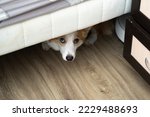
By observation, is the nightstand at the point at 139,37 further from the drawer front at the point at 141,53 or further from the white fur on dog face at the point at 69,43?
the white fur on dog face at the point at 69,43

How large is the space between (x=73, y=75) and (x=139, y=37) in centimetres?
36

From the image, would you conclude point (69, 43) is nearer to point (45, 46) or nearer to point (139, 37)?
point (45, 46)

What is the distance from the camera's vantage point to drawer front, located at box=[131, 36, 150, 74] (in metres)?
1.29

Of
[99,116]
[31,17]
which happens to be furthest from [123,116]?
[31,17]

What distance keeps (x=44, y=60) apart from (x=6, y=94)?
25cm

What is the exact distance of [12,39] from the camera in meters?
1.22

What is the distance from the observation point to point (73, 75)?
150cm

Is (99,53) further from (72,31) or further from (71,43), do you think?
(72,31)

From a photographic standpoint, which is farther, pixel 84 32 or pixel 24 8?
pixel 84 32

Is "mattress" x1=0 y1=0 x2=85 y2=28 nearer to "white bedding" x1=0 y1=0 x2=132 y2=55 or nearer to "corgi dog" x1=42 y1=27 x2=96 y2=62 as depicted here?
"white bedding" x1=0 y1=0 x2=132 y2=55

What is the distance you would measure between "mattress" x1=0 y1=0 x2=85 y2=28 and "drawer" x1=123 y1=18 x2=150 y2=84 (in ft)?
0.89

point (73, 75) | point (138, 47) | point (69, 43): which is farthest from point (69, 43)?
point (138, 47)

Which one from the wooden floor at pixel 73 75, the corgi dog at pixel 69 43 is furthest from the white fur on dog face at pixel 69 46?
the wooden floor at pixel 73 75

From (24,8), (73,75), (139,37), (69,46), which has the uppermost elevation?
(24,8)
